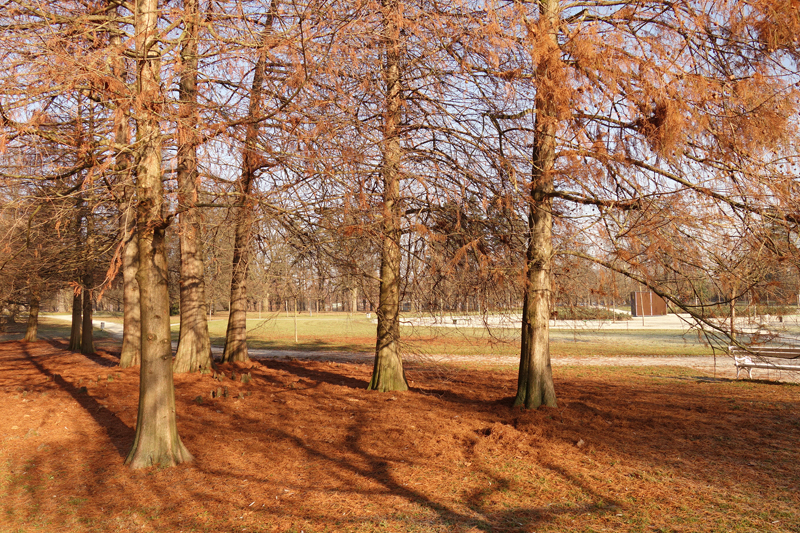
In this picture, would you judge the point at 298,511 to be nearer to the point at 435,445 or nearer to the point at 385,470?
the point at 385,470

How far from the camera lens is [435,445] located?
6441mm

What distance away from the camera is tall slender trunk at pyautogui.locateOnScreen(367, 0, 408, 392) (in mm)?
6781

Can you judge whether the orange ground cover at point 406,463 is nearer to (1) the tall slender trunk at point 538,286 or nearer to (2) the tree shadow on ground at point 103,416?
(2) the tree shadow on ground at point 103,416

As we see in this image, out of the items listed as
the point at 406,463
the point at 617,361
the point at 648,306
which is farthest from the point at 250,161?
the point at 648,306

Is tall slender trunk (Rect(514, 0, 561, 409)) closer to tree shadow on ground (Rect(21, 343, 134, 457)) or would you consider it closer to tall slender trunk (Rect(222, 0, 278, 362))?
tall slender trunk (Rect(222, 0, 278, 362))

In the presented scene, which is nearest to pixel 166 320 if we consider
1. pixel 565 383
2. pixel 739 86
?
pixel 739 86

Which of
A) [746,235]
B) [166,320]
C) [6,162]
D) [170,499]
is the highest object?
[6,162]

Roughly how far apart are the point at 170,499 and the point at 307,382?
20.5 ft

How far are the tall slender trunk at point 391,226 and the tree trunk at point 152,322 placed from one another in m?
2.62

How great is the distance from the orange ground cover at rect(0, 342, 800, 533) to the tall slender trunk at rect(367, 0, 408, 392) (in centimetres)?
56

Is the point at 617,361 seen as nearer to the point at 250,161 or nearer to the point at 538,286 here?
the point at 538,286

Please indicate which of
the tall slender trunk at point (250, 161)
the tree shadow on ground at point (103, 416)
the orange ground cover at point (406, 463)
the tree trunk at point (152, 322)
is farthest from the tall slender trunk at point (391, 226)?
the tree shadow on ground at point (103, 416)

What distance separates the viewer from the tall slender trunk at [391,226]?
22.2 ft

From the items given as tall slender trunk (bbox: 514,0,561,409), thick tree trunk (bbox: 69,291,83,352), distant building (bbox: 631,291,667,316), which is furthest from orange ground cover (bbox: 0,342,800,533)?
distant building (bbox: 631,291,667,316)
